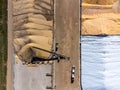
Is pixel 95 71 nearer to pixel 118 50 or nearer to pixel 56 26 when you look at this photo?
pixel 118 50

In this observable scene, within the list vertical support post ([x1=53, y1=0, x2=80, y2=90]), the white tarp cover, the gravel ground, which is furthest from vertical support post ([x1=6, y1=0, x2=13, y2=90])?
the white tarp cover

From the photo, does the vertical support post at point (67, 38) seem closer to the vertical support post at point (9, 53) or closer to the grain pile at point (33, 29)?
the grain pile at point (33, 29)

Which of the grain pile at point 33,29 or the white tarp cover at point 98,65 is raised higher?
the grain pile at point 33,29

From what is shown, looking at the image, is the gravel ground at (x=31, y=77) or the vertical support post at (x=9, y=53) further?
the vertical support post at (x=9, y=53)

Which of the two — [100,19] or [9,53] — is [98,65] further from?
[9,53]

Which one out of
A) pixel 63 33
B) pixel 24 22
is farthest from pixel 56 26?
pixel 24 22

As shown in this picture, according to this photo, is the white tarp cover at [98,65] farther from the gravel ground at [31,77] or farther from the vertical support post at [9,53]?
the vertical support post at [9,53]

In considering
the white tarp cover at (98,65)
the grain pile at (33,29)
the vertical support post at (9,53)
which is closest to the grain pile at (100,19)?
the white tarp cover at (98,65)

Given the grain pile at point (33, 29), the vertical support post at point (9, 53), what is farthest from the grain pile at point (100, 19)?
the vertical support post at point (9, 53)
